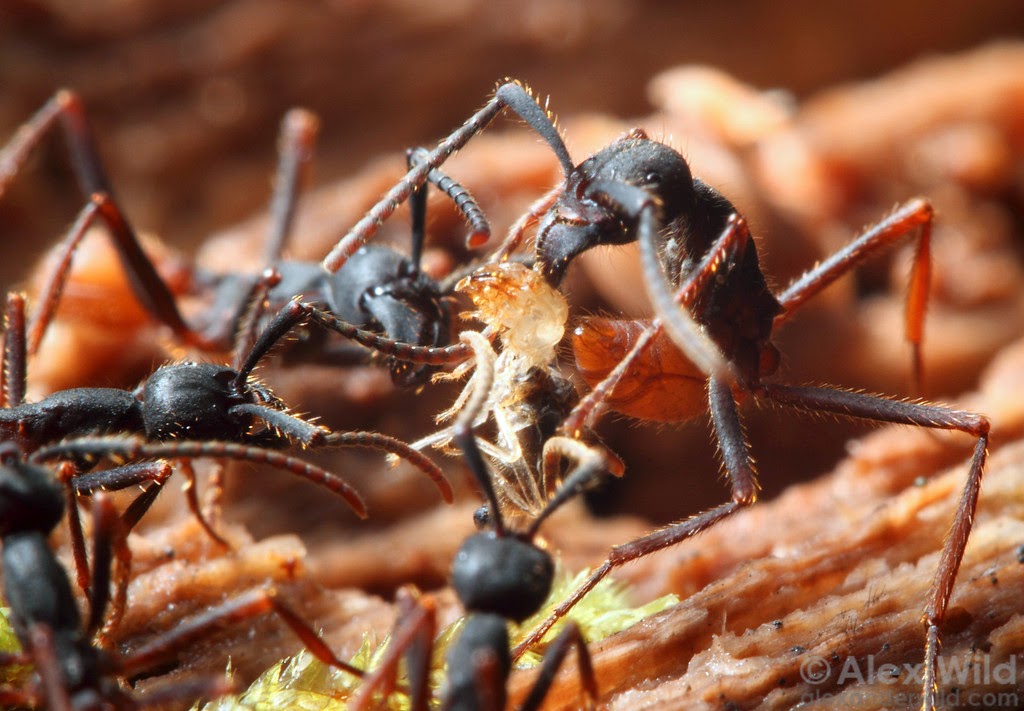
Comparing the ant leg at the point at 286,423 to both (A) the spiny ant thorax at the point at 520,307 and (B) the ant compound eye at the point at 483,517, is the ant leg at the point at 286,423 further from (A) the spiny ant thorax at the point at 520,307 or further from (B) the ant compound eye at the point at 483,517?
(A) the spiny ant thorax at the point at 520,307

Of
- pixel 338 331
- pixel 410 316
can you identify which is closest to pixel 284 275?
pixel 410 316

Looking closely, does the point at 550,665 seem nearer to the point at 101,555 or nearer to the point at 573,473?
the point at 573,473

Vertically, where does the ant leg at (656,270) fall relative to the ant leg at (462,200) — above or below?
below

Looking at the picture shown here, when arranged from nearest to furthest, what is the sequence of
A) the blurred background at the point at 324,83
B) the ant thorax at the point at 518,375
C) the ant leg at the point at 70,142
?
1. the ant thorax at the point at 518,375
2. the ant leg at the point at 70,142
3. the blurred background at the point at 324,83

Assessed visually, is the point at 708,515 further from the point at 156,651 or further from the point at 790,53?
the point at 790,53

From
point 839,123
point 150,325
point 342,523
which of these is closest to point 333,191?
point 150,325

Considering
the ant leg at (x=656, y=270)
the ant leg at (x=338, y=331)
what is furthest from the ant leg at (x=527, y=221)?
the ant leg at (x=338, y=331)

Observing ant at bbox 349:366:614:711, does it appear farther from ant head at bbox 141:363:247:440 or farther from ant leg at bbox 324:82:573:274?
ant head at bbox 141:363:247:440

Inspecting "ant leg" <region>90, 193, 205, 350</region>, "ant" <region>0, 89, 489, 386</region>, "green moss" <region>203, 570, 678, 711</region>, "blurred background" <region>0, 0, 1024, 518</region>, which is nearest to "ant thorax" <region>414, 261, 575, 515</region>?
"ant" <region>0, 89, 489, 386</region>
